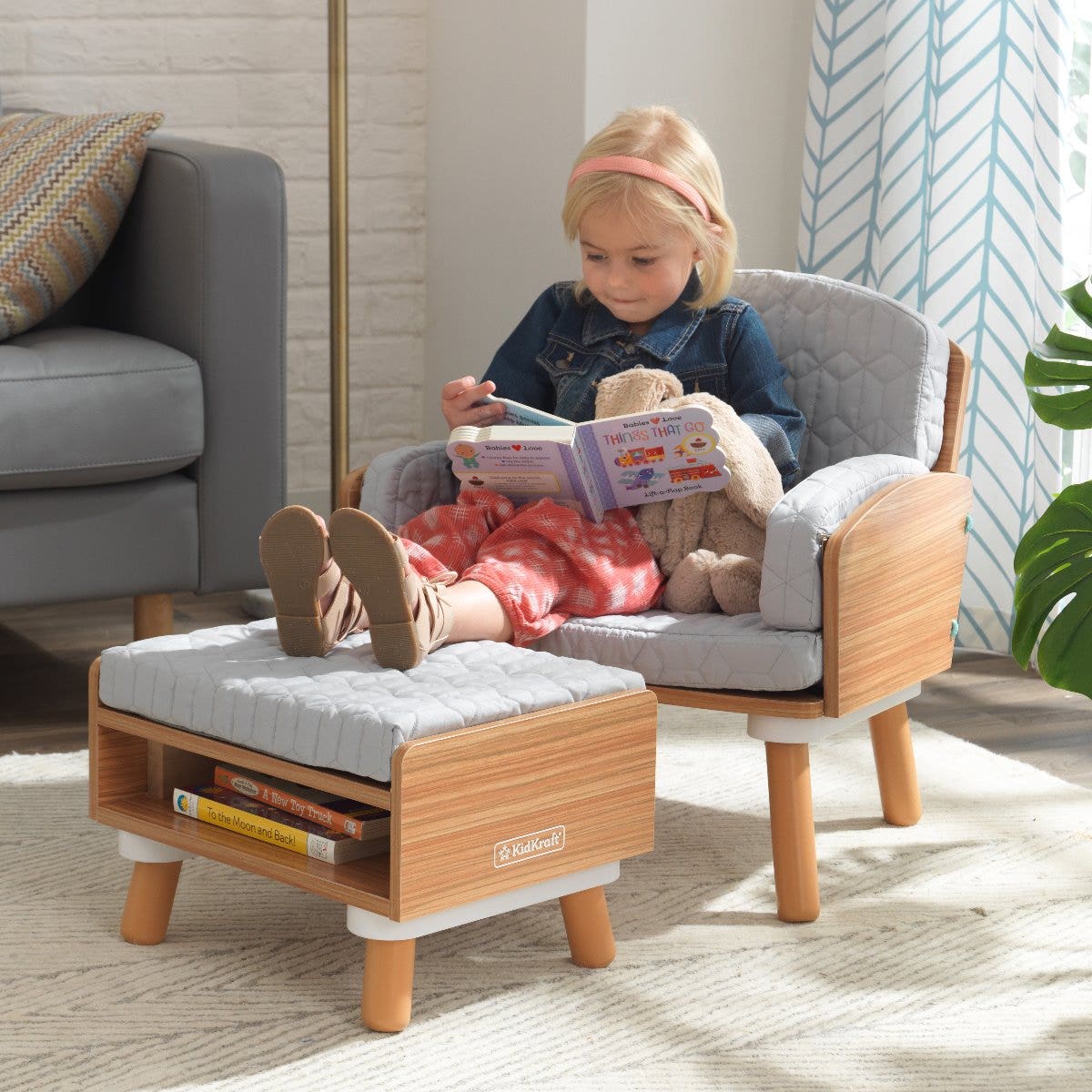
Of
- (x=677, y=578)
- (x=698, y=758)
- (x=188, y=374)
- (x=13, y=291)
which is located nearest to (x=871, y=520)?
(x=677, y=578)

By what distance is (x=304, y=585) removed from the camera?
4.81ft

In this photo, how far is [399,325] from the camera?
324 centimetres

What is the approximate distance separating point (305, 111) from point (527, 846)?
205 centimetres

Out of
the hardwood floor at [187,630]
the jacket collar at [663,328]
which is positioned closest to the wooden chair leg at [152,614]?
the hardwood floor at [187,630]

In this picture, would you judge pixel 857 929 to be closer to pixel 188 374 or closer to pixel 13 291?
pixel 188 374

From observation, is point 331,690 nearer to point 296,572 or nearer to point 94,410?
point 296,572

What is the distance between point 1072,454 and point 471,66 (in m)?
1.28

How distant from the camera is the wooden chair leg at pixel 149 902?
5.12ft

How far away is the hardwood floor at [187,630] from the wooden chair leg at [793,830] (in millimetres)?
610

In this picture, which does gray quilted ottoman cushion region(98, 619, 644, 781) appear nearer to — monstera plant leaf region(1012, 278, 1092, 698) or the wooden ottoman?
the wooden ottoman

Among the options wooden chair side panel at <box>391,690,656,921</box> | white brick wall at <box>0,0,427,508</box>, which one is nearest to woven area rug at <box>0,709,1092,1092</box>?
wooden chair side panel at <box>391,690,656,921</box>

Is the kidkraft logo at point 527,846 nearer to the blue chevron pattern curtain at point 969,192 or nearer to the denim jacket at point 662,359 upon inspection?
the denim jacket at point 662,359

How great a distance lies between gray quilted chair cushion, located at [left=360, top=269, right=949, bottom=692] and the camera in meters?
1.59

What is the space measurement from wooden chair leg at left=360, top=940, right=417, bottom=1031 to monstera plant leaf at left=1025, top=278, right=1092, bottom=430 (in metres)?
0.79
